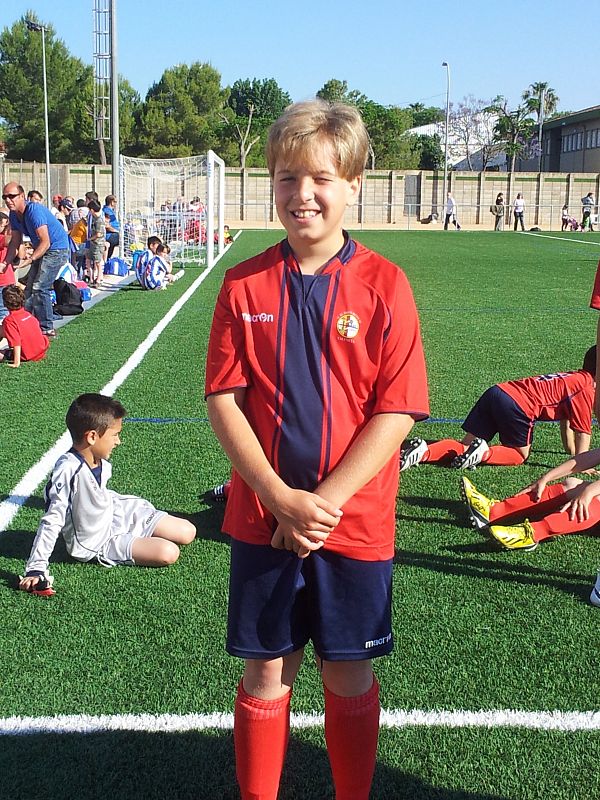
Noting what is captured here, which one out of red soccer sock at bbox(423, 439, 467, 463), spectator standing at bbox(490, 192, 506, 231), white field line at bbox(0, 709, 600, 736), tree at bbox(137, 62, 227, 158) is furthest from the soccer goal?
tree at bbox(137, 62, 227, 158)

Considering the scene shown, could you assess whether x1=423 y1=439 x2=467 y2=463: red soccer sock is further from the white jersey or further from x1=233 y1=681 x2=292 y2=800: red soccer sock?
x1=233 y1=681 x2=292 y2=800: red soccer sock

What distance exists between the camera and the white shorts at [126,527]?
425 cm

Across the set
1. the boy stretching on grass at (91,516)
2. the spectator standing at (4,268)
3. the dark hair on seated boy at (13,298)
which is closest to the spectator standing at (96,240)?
the spectator standing at (4,268)

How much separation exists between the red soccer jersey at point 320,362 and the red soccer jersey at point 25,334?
7439 millimetres

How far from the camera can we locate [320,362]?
7.04 feet

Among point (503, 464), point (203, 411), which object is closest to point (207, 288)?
point (203, 411)

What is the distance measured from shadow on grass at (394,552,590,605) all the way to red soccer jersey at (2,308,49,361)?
19.5 feet


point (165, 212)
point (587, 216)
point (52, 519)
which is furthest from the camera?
point (587, 216)

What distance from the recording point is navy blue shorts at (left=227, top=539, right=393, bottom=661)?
2.23 meters

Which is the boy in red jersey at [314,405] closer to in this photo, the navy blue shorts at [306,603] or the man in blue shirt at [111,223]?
the navy blue shorts at [306,603]

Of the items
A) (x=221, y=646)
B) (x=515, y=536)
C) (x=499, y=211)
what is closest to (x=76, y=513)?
(x=221, y=646)

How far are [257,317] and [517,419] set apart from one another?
3.73 meters

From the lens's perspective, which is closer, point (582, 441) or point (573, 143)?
point (582, 441)

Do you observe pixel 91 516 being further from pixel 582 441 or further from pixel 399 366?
pixel 582 441
